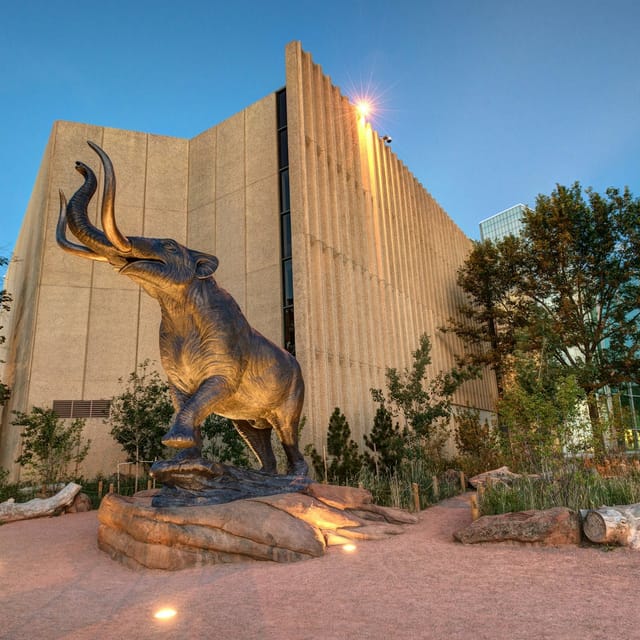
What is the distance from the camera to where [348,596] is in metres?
3.60

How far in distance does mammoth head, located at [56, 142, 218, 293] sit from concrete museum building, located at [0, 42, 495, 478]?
8163 mm

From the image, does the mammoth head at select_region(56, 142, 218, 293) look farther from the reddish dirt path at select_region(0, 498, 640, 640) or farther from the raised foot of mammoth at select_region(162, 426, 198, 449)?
the reddish dirt path at select_region(0, 498, 640, 640)

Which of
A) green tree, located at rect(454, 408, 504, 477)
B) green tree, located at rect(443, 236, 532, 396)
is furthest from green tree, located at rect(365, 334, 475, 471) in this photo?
green tree, located at rect(443, 236, 532, 396)

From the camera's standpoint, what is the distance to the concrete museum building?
46.4 feet

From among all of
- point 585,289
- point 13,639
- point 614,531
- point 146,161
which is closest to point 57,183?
point 146,161

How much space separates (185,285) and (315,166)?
10.8 m

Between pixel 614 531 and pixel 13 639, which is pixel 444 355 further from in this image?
pixel 13 639

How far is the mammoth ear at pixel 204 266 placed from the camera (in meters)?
5.14

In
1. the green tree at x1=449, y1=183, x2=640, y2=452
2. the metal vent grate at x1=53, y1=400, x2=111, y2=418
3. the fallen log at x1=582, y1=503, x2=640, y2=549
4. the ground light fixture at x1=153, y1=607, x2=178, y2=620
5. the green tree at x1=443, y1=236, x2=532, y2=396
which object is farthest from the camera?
the green tree at x1=443, y1=236, x2=532, y2=396

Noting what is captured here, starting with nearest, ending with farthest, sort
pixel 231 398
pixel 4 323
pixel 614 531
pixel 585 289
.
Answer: pixel 614 531 → pixel 231 398 → pixel 585 289 → pixel 4 323

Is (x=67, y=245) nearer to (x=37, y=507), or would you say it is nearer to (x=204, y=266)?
(x=204, y=266)

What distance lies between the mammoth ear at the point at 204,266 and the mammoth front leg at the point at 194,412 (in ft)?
3.38

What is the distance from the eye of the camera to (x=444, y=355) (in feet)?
72.7

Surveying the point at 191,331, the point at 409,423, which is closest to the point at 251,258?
the point at 409,423
